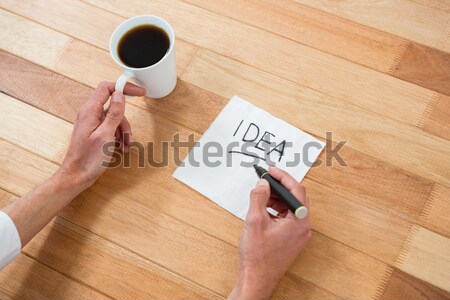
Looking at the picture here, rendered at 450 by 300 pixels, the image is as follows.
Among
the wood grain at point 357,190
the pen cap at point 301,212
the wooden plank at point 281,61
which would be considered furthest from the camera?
the wooden plank at point 281,61

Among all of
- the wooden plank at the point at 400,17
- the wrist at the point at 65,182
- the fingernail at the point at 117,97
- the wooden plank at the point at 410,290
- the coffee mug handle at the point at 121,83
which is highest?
the wooden plank at the point at 400,17

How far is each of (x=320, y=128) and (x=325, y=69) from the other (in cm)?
15

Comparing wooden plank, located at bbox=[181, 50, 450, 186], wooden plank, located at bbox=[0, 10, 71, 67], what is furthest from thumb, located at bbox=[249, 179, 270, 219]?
wooden plank, located at bbox=[0, 10, 71, 67]

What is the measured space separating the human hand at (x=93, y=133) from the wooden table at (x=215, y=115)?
0.20ft

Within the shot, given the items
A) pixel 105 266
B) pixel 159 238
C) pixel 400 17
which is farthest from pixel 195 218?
pixel 400 17

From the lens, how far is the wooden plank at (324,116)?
93 cm

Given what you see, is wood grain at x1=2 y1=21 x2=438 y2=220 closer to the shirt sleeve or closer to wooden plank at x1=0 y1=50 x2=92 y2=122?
wooden plank at x1=0 y1=50 x2=92 y2=122

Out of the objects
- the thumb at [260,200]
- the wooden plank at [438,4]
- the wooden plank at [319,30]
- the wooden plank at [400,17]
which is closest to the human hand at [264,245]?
the thumb at [260,200]

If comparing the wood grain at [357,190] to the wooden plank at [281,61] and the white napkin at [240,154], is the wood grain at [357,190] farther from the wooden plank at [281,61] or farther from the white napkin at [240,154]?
the wooden plank at [281,61]

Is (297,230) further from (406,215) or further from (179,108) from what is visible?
(179,108)

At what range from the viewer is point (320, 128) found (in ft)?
3.16

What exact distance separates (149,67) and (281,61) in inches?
13.1

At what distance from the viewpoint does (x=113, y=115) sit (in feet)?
2.81

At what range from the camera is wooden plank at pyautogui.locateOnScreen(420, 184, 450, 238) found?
2.87ft
